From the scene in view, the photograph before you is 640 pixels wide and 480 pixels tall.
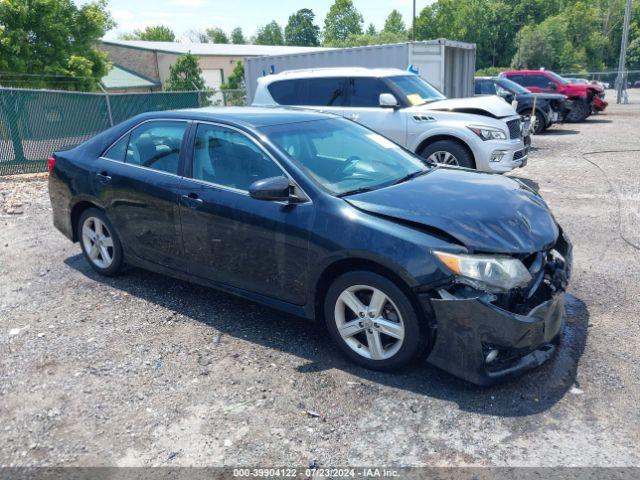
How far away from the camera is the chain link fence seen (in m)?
10.8

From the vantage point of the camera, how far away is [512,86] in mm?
16984

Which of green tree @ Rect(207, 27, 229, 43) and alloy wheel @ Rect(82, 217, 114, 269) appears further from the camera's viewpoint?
green tree @ Rect(207, 27, 229, 43)

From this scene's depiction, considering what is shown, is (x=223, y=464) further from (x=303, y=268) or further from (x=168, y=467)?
(x=303, y=268)

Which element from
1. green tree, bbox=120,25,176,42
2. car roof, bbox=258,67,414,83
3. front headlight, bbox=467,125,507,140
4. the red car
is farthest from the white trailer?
green tree, bbox=120,25,176,42

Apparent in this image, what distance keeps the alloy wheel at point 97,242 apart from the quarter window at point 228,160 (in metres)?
→ 1.45

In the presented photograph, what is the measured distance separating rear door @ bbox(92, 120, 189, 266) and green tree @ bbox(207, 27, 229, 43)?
110524mm

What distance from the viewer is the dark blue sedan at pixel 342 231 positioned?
10.5ft

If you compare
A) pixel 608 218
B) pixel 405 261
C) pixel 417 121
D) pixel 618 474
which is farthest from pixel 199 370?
pixel 417 121

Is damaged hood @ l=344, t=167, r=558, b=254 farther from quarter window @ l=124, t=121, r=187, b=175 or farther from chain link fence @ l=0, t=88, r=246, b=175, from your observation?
chain link fence @ l=0, t=88, r=246, b=175

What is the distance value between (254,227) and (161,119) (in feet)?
5.29

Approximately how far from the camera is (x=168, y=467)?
2.83m

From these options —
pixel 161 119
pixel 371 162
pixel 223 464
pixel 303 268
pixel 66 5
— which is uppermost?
pixel 66 5

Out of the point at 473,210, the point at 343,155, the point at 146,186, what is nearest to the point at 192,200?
the point at 146,186

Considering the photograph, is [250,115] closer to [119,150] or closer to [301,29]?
[119,150]
